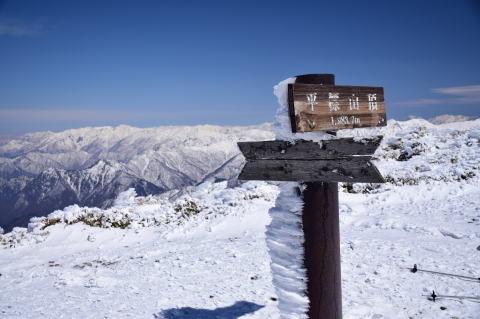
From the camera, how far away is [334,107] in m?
3.51

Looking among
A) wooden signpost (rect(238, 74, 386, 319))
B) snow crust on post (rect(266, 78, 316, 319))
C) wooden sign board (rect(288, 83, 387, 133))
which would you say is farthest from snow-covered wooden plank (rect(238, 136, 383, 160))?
wooden sign board (rect(288, 83, 387, 133))

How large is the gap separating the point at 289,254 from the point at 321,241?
43cm

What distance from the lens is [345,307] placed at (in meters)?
5.79

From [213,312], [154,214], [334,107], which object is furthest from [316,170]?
[154,214]

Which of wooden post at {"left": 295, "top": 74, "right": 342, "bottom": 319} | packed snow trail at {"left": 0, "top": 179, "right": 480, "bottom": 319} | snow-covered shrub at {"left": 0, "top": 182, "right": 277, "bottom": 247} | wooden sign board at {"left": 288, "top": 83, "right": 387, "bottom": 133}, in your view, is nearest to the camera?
wooden sign board at {"left": 288, "top": 83, "right": 387, "bottom": 133}

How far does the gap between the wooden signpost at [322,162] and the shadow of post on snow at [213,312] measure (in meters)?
2.71

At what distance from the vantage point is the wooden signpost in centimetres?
333

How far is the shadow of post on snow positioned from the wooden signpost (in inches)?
107

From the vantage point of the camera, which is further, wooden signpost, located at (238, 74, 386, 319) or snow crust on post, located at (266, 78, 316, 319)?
snow crust on post, located at (266, 78, 316, 319)

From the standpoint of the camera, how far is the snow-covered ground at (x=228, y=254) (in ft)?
20.8

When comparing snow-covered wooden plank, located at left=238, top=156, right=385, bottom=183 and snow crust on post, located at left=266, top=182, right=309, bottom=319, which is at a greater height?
snow-covered wooden plank, located at left=238, top=156, right=385, bottom=183

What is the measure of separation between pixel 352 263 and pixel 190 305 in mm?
4202

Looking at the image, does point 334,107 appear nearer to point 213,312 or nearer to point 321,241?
point 321,241

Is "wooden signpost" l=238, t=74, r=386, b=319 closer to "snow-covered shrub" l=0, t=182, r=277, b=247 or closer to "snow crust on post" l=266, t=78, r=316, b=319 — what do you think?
"snow crust on post" l=266, t=78, r=316, b=319
